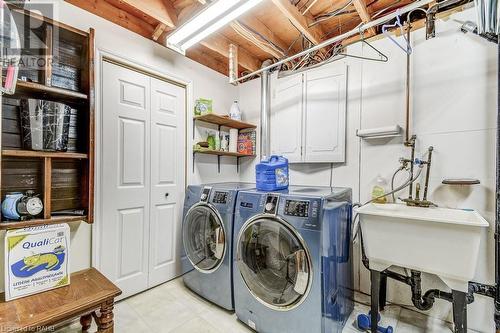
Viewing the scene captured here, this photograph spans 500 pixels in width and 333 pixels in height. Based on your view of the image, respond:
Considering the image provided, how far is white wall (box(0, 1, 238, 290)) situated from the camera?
185 centimetres

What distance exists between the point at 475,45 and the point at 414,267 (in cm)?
170

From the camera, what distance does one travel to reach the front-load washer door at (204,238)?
1.95m

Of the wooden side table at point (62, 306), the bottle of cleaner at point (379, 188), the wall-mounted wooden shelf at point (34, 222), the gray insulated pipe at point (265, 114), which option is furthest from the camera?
the gray insulated pipe at point (265, 114)

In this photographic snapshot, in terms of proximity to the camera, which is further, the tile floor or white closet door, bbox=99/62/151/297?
white closet door, bbox=99/62/151/297

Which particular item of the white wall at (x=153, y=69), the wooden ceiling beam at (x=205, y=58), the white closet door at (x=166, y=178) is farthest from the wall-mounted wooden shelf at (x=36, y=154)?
the wooden ceiling beam at (x=205, y=58)

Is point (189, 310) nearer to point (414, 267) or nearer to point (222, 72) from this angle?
point (414, 267)

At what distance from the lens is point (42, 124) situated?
1.46 metres

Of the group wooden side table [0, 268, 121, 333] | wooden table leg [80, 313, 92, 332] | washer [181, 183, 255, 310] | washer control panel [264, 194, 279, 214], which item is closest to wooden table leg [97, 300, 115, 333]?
wooden side table [0, 268, 121, 333]

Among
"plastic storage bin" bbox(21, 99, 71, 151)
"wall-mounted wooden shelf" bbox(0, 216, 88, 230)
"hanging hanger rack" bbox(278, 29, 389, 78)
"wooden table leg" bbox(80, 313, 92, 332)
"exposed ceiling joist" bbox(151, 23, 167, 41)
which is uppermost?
"exposed ceiling joist" bbox(151, 23, 167, 41)

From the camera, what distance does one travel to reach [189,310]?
1.97m

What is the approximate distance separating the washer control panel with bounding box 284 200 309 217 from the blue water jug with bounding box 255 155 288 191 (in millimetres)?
317

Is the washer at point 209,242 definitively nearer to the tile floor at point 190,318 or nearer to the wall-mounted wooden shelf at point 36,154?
the tile floor at point 190,318

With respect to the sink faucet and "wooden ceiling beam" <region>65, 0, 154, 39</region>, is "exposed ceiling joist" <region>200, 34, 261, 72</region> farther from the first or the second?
the sink faucet

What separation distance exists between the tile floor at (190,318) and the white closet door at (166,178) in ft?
1.07
